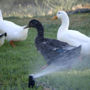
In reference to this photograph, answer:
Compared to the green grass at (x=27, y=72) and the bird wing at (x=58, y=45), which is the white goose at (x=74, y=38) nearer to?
the green grass at (x=27, y=72)

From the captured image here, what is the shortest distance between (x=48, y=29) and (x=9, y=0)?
8403 millimetres

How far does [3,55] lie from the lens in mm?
6910

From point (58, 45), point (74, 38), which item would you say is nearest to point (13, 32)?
point (74, 38)

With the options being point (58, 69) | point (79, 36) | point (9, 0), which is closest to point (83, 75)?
point (58, 69)

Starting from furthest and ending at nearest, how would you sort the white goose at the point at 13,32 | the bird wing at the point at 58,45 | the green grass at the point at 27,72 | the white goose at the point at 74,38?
the white goose at the point at 13,32 → the white goose at the point at 74,38 → the bird wing at the point at 58,45 → the green grass at the point at 27,72

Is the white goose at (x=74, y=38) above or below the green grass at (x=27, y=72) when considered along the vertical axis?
above

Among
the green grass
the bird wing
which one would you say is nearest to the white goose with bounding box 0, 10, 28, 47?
the green grass

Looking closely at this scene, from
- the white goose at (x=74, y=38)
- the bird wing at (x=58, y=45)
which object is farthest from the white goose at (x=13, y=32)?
the bird wing at (x=58, y=45)

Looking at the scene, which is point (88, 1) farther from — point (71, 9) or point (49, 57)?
point (49, 57)

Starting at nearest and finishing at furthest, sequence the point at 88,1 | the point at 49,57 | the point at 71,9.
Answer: the point at 49,57 → the point at 71,9 → the point at 88,1

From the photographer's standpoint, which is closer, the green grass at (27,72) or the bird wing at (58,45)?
the green grass at (27,72)

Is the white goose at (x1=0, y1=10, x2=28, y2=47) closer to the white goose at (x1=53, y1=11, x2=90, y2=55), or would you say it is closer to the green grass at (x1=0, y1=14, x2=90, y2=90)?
the green grass at (x1=0, y1=14, x2=90, y2=90)

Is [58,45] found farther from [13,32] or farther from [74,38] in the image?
[13,32]

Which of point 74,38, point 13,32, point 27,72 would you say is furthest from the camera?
point 13,32
